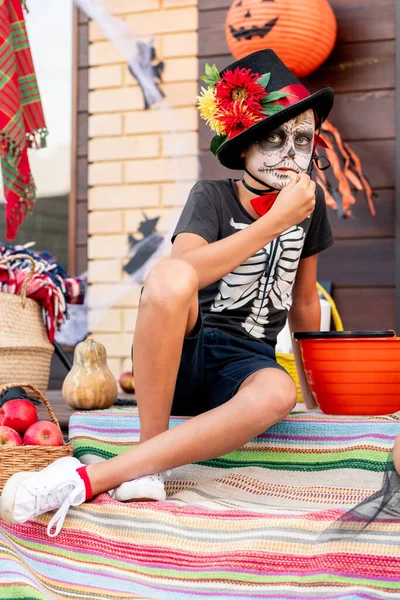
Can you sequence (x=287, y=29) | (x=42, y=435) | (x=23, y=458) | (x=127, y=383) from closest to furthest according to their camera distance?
(x=23, y=458), (x=42, y=435), (x=287, y=29), (x=127, y=383)

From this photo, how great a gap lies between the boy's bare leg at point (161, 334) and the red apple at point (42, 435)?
16.3 inches

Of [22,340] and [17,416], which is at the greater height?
[22,340]

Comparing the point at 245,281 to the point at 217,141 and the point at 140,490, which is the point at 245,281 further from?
the point at 140,490

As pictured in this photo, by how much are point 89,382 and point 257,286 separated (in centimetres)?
92

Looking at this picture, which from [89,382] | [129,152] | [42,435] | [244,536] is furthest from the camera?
[129,152]

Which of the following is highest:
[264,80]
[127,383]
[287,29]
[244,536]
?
[287,29]

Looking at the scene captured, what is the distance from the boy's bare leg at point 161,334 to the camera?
1895 millimetres

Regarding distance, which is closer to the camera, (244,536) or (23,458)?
(244,536)

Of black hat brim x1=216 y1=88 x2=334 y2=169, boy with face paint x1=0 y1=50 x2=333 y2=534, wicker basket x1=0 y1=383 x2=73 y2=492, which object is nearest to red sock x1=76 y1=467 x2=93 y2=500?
boy with face paint x1=0 y1=50 x2=333 y2=534

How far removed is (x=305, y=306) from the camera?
248 centimetres

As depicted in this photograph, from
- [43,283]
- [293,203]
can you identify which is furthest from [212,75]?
[43,283]

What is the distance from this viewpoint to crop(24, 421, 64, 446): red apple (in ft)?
7.38

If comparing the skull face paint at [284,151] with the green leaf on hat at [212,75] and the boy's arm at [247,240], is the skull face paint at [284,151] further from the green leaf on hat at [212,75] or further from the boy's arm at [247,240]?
the green leaf on hat at [212,75]

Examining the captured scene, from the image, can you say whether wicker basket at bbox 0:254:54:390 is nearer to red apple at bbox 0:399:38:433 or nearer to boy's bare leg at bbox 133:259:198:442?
red apple at bbox 0:399:38:433
